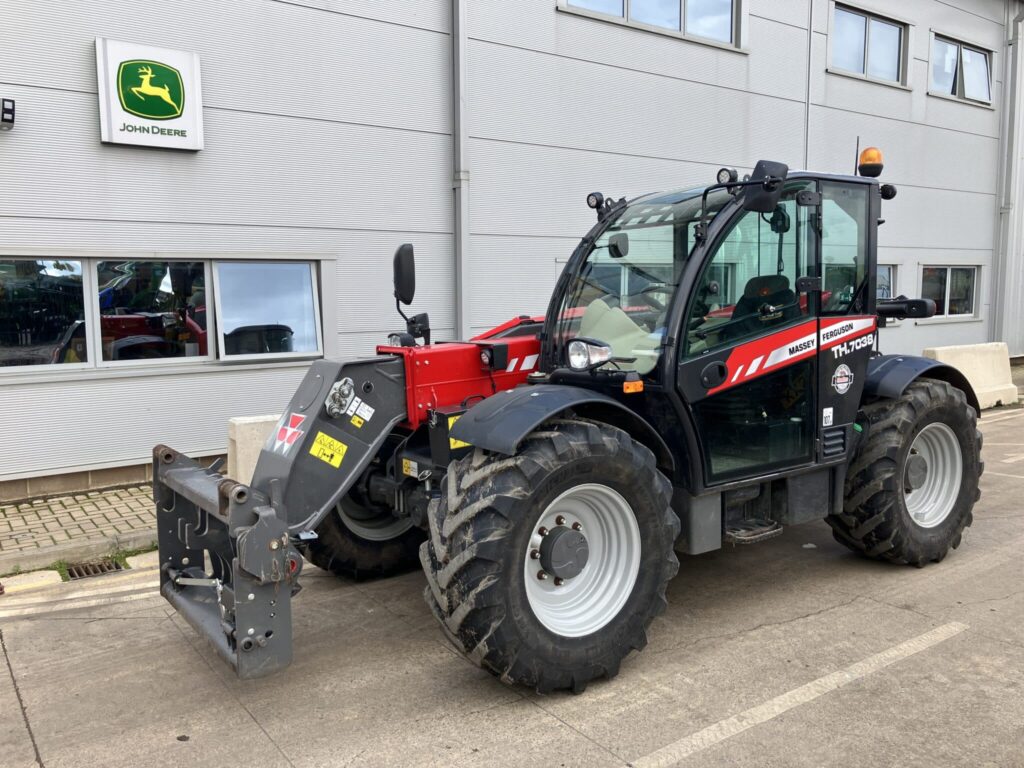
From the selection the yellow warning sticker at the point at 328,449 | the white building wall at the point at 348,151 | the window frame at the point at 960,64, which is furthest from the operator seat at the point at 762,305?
the window frame at the point at 960,64

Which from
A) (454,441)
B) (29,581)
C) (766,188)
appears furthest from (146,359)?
(766,188)

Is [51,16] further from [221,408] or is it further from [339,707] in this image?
[339,707]

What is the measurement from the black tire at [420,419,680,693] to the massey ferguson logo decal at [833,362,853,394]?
1.54 m

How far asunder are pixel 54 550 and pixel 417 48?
19.3ft

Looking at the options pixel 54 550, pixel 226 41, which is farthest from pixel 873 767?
pixel 226 41

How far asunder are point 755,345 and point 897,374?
147cm

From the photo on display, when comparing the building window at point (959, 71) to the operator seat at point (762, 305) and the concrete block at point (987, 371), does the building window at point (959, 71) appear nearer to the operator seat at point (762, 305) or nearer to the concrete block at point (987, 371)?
the concrete block at point (987, 371)

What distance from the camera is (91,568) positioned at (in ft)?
18.7

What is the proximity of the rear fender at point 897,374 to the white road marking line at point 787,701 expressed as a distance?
1.45 m

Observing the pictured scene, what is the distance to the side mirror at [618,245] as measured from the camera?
4.58m

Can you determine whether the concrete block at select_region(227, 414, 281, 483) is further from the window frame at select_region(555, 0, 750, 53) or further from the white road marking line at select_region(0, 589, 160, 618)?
the window frame at select_region(555, 0, 750, 53)

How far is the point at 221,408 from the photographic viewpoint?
7875 mm

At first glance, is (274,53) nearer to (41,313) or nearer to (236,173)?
(236,173)

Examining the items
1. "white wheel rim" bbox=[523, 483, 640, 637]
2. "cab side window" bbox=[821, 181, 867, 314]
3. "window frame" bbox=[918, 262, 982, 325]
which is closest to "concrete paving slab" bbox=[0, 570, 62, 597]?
"white wheel rim" bbox=[523, 483, 640, 637]
